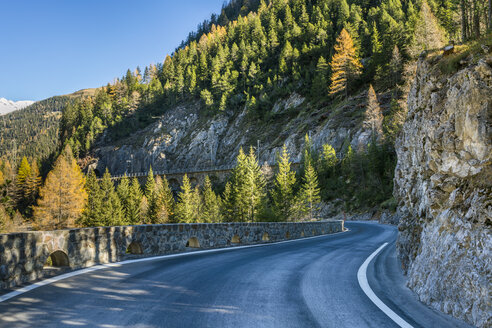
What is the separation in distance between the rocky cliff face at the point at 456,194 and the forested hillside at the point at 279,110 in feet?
3.72

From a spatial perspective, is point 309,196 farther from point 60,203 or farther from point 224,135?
point 224,135

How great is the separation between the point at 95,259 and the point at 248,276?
374cm

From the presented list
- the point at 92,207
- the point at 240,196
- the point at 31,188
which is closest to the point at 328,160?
the point at 240,196

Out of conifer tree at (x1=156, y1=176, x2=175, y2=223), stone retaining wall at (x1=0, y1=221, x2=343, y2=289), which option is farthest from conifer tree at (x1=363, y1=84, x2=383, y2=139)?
stone retaining wall at (x1=0, y1=221, x2=343, y2=289)

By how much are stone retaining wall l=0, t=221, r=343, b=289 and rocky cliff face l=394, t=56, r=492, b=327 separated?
6.65 meters

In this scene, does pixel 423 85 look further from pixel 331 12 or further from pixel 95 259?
pixel 331 12

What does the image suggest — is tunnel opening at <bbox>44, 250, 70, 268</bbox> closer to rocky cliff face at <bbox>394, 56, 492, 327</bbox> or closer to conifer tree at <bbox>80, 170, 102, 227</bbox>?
rocky cliff face at <bbox>394, 56, 492, 327</bbox>

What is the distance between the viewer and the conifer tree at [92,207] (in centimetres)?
4300

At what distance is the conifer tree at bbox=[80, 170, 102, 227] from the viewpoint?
4300 centimetres

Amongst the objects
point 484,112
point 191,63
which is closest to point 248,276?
point 484,112

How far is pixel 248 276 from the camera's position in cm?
638

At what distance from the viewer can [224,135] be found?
300 feet

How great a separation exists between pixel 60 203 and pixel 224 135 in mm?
53188

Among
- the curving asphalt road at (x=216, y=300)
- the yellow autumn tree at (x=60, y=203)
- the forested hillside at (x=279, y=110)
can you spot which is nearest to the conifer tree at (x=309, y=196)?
the forested hillside at (x=279, y=110)
